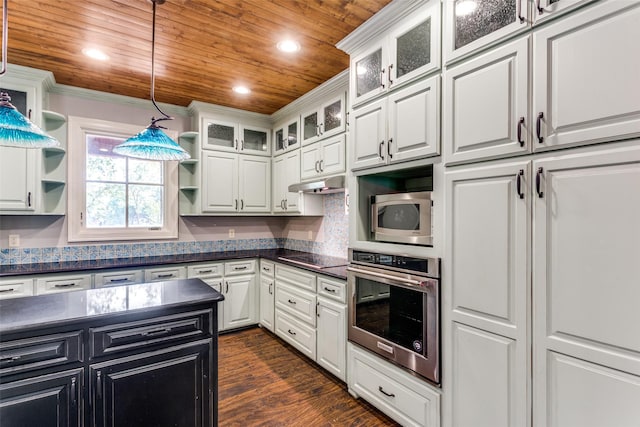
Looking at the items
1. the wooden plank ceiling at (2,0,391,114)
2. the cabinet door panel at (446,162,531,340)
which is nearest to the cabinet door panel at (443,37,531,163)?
the cabinet door panel at (446,162,531,340)

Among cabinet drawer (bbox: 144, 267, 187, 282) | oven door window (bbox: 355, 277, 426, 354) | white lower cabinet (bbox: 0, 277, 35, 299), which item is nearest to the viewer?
oven door window (bbox: 355, 277, 426, 354)

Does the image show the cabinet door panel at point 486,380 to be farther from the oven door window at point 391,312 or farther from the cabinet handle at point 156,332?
the cabinet handle at point 156,332

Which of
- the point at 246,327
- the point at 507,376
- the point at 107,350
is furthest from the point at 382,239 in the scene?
the point at 246,327

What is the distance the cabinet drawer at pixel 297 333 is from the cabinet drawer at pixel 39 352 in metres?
1.87

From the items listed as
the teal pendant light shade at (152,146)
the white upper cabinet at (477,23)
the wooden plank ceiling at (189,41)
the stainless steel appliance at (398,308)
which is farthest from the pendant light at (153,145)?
the white upper cabinet at (477,23)

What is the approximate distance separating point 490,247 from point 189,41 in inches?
98.5

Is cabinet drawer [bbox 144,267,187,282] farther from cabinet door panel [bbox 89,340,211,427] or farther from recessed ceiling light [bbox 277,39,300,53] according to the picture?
recessed ceiling light [bbox 277,39,300,53]

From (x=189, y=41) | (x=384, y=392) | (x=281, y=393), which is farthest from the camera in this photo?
(x=281, y=393)

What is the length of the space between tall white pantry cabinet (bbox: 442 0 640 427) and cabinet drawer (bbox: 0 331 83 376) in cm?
187

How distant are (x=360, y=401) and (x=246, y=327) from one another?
6.30 ft

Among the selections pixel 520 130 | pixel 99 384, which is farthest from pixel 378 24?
pixel 99 384

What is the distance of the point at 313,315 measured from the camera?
9.55 feet

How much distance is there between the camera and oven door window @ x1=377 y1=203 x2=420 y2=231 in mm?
1961

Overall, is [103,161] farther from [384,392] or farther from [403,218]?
[384,392]
